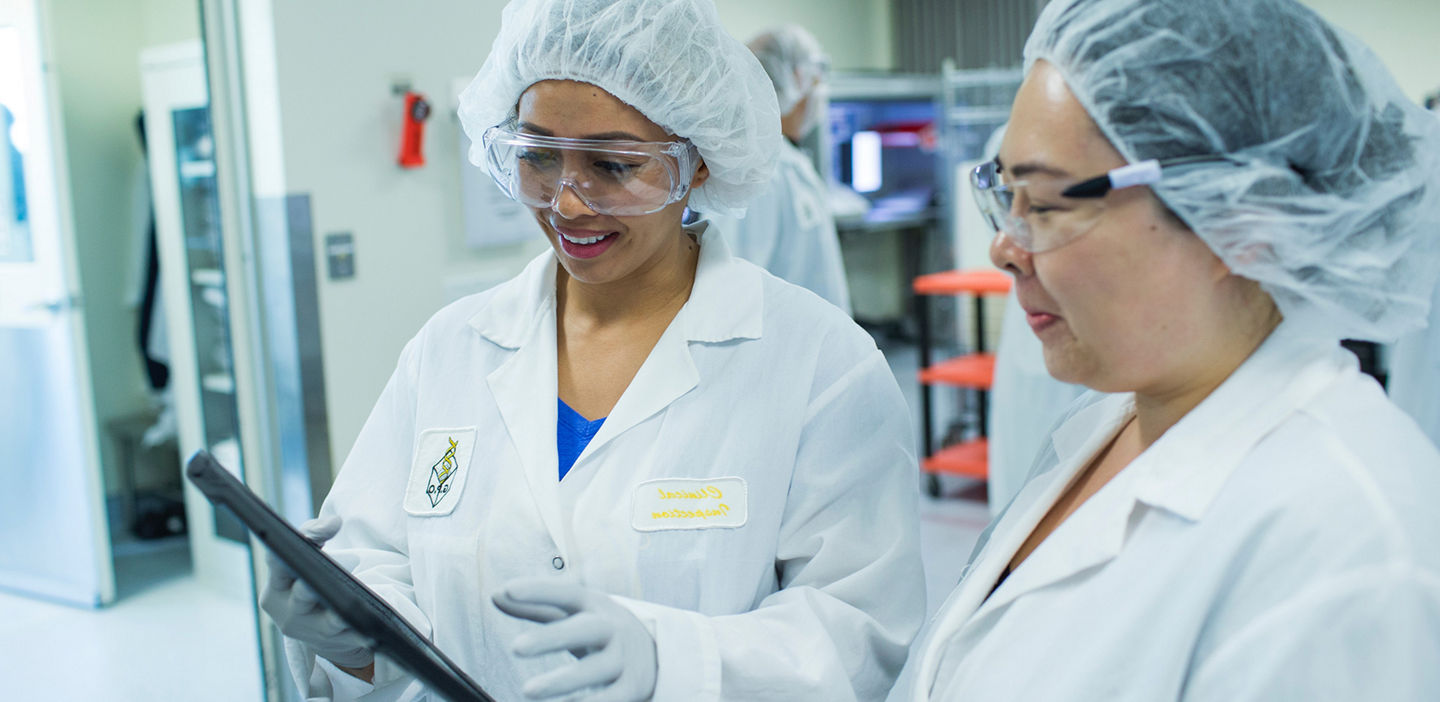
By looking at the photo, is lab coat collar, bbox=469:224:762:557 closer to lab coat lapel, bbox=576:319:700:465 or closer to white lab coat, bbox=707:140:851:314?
lab coat lapel, bbox=576:319:700:465

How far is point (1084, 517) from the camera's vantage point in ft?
2.96

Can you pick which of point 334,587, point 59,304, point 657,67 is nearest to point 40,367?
point 59,304

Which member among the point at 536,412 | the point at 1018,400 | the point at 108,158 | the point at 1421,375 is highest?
the point at 108,158

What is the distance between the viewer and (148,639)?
3.23 metres

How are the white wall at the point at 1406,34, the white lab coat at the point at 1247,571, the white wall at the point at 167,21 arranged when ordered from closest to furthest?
the white lab coat at the point at 1247,571
the white wall at the point at 167,21
the white wall at the point at 1406,34

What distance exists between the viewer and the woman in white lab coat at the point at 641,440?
1.11m

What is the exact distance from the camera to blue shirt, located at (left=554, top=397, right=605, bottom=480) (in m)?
1.21

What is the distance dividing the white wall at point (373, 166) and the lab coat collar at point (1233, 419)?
2.11 metres

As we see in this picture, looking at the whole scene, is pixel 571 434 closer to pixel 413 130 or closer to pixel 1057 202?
pixel 1057 202

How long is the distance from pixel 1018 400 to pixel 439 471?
2.48 metres

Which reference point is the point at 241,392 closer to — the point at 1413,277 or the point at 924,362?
the point at 1413,277

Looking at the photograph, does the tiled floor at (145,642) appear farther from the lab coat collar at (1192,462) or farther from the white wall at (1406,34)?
the white wall at (1406,34)

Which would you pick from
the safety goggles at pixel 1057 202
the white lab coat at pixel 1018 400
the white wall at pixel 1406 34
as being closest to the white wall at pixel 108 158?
the white lab coat at pixel 1018 400

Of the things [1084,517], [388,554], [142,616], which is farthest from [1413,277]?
[142,616]
